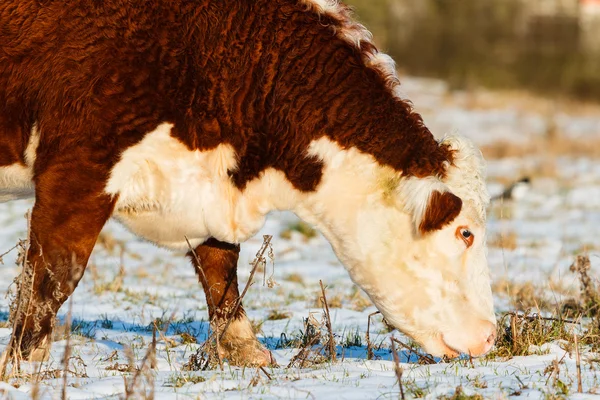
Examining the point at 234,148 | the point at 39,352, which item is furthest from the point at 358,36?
the point at 39,352

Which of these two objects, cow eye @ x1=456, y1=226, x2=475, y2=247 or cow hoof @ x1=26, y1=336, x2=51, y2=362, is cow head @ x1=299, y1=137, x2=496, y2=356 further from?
cow hoof @ x1=26, y1=336, x2=51, y2=362

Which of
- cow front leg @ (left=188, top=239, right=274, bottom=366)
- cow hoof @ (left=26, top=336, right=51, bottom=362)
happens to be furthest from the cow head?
cow hoof @ (left=26, top=336, right=51, bottom=362)

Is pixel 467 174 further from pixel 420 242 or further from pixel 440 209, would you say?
pixel 420 242

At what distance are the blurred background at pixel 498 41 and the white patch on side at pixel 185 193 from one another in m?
26.0

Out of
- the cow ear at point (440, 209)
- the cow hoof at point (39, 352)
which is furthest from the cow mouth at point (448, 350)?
the cow hoof at point (39, 352)

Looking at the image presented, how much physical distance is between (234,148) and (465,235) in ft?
4.28

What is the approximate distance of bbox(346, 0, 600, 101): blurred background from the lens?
3397 centimetres

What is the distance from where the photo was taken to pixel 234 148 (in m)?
4.82

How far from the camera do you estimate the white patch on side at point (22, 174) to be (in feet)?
15.2

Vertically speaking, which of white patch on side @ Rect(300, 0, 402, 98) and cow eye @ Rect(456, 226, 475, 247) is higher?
white patch on side @ Rect(300, 0, 402, 98)

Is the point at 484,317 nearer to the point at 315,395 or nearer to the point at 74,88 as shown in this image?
the point at 315,395

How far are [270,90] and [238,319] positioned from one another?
1476 millimetres

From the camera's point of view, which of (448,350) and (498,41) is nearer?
(448,350)

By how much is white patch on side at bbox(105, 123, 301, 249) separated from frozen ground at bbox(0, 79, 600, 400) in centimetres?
68
